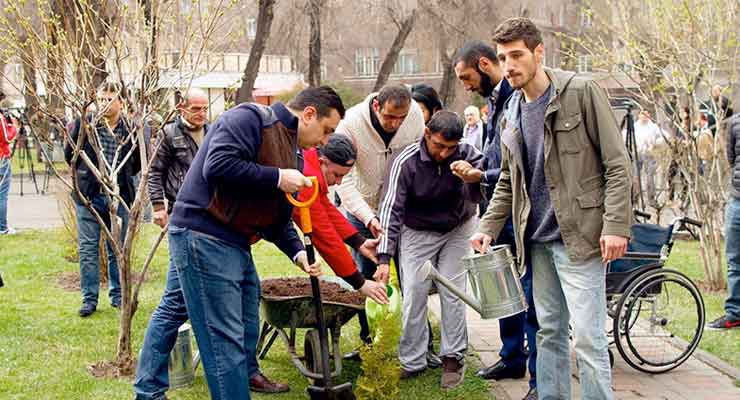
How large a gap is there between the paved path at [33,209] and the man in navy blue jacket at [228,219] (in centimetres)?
623

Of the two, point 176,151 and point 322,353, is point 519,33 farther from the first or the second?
point 176,151

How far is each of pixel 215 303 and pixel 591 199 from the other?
171 centimetres

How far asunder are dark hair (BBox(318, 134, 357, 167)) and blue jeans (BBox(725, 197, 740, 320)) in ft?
10.9

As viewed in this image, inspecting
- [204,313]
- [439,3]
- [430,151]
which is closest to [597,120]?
[430,151]

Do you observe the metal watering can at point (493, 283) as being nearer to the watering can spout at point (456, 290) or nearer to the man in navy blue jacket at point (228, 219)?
the watering can spout at point (456, 290)

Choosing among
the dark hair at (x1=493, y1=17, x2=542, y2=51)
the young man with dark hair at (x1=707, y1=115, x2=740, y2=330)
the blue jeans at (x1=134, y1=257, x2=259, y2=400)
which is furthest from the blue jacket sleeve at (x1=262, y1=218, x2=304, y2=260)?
the young man with dark hair at (x1=707, y1=115, x2=740, y2=330)

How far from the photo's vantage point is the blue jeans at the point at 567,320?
4.02m

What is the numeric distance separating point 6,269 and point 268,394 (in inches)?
211

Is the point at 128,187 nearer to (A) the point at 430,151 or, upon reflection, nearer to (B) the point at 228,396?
(A) the point at 430,151

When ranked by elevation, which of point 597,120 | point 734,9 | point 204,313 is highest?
point 734,9

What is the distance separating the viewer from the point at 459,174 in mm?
5027

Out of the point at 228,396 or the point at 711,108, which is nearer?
the point at 228,396

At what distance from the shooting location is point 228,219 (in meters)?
3.99

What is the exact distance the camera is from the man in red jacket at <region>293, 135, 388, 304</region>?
15.5 ft
